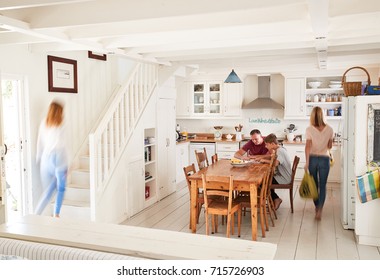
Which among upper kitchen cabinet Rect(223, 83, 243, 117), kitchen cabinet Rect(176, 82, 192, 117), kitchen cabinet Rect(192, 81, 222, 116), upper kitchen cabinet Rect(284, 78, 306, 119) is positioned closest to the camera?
upper kitchen cabinet Rect(284, 78, 306, 119)

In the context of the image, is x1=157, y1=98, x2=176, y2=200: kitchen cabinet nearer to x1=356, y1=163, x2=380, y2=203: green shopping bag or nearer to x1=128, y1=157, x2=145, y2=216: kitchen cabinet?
x1=128, y1=157, x2=145, y2=216: kitchen cabinet

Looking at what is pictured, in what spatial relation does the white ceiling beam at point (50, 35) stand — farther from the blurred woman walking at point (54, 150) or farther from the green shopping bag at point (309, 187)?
the green shopping bag at point (309, 187)

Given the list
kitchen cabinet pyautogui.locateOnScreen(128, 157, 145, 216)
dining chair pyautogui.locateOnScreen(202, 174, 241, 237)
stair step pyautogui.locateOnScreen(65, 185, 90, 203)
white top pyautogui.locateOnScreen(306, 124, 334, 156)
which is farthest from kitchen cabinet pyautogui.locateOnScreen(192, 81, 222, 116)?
dining chair pyautogui.locateOnScreen(202, 174, 241, 237)

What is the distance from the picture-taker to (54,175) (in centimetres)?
509

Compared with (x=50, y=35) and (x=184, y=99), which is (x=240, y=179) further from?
(x=184, y=99)

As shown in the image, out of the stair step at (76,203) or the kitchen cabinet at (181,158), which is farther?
the kitchen cabinet at (181,158)

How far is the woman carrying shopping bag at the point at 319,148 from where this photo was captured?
17.9ft

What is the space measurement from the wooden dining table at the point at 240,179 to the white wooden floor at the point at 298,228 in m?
0.37

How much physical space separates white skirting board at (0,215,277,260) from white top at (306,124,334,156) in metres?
3.52

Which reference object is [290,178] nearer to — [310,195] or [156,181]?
[310,195]

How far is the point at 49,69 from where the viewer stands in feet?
17.7

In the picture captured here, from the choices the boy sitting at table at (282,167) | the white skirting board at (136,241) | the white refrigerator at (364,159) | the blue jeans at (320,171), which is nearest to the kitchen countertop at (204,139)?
the boy sitting at table at (282,167)

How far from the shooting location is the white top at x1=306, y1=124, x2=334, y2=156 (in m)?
5.48

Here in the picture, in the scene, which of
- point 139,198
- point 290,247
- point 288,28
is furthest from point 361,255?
point 139,198
